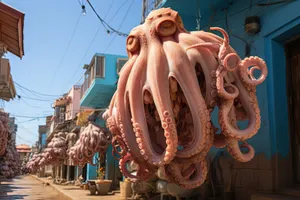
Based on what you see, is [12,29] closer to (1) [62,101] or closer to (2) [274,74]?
(2) [274,74]

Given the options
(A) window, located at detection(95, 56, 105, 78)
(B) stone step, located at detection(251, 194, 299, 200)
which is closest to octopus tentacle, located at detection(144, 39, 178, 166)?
(B) stone step, located at detection(251, 194, 299, 200)

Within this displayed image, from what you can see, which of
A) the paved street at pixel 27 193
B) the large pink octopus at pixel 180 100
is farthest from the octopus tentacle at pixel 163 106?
the paved street at pixel 27 193

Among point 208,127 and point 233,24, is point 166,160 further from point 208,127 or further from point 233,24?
point 233,24

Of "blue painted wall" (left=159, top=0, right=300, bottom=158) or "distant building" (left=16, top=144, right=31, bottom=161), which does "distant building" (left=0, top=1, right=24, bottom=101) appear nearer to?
"blue painted wall" (left=159, top=0, right=300, bottom=158)

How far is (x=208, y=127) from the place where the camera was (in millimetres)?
2041

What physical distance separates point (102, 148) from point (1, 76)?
3.98 m

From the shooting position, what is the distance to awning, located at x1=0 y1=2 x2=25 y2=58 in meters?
6.92

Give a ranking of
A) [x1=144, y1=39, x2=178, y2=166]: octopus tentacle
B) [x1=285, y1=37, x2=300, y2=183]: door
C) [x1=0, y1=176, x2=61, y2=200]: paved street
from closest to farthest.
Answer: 1. [x1=144, y1=39, x2=178, y2=166]: octopus tentacle
2. [x1=285, y1=37, x2=300, y2=183]: door
3. [x1=0, y1=176, x2=61, y2=200]: paved street

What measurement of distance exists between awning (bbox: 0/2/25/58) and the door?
559cm

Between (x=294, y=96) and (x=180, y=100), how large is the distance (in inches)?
142

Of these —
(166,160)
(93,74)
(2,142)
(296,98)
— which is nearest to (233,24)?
(296,98)

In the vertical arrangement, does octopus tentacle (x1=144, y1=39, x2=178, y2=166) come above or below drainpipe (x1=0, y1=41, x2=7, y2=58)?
below

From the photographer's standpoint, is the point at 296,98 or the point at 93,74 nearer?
the point at 296,98

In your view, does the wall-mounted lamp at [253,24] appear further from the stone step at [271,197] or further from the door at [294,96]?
the stone step at [271,197]
